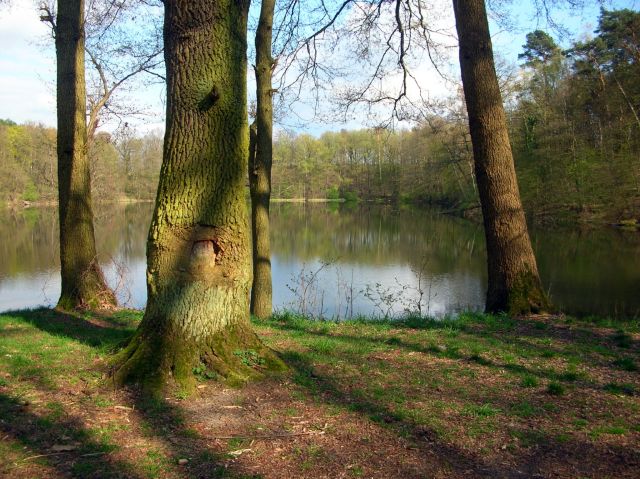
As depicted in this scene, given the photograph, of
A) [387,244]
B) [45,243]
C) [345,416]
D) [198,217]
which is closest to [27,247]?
[45,243]

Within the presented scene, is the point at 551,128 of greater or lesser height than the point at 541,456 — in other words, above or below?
above

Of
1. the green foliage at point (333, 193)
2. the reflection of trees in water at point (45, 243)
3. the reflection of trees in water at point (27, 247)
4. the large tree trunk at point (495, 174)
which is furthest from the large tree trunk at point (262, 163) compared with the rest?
the green foliage at point (333, 193)

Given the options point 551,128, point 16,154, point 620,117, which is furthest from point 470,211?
point 16,154

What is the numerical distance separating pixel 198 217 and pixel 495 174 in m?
4.99

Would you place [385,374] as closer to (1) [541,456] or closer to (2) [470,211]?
(1) [541,456]

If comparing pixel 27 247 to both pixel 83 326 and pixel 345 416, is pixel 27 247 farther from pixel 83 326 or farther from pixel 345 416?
pixel 345 416

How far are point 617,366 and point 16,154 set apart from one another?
6201 cm

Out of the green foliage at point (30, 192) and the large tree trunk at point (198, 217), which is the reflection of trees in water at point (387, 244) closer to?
the large tree trunk at point (198, 217)

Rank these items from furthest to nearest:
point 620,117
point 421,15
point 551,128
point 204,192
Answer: point 551,128 → point 620,117 → point 421,15 → point 204,192

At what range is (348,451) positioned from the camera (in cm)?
310

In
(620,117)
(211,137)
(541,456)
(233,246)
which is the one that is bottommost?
(541,456)

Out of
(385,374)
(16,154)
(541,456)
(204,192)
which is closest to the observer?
(541,456)

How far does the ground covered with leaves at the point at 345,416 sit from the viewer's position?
9.65 feet

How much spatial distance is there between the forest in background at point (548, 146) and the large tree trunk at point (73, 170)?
482cm
